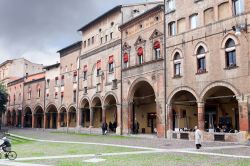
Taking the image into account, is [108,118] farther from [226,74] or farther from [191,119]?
[226,74]

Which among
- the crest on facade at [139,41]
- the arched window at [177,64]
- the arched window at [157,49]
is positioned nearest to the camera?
the arched window at [177,64]

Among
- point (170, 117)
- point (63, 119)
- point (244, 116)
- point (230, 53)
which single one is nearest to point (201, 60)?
point (230, 53)

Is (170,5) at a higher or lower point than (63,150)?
higher

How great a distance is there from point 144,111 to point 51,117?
2438 cm

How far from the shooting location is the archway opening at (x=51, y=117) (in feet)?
184

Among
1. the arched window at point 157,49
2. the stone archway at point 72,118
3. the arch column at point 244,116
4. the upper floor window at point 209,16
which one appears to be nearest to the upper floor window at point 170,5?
the arched window at point 157,49

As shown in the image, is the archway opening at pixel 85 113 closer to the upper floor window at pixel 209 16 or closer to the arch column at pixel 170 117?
the arch column at pixel 170 117

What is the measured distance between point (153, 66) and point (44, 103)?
29670mm

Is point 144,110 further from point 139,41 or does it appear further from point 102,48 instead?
point 102,48

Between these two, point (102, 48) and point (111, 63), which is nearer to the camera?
point (111, 63)

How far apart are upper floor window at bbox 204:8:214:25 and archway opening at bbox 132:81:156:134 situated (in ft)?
39.0

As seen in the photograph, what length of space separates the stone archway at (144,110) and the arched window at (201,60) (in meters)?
9.46

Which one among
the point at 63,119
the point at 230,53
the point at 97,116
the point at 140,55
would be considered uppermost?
the point at 140,55

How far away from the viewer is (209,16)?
87.9 ft
